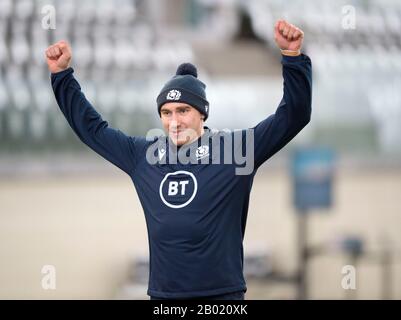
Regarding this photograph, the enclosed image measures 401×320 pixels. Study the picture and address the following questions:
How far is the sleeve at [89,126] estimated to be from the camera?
3.67m

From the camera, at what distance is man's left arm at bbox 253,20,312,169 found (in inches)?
130

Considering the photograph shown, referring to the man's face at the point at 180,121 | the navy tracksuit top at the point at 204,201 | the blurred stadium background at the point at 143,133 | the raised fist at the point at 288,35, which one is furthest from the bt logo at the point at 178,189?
the blurred stadium background at the point at 143,133

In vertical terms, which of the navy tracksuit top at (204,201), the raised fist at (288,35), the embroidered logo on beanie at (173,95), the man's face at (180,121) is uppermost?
the raised fist at (288,35)

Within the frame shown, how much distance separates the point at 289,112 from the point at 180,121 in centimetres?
43

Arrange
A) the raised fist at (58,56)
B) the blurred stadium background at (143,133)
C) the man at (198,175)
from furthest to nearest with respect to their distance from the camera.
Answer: the blurred stadium background at (143,133)
the raised fist at (58,56)
the man at (198,175)

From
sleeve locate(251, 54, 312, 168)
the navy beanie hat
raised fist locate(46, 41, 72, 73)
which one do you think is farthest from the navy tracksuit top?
raised fist locate(46, 41, 72, 73)

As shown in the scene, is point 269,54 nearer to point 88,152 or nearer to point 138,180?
point 88,152

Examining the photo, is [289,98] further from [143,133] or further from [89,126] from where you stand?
[143,133]

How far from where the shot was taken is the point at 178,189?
3.48 meters

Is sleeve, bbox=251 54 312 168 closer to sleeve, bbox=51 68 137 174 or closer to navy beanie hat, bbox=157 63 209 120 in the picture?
navy beanie hat, bbox=157 63 209 120

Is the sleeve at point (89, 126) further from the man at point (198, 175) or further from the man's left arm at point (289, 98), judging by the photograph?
the man's left arm at point (289, 98)

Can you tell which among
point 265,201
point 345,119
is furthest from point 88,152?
point 345,119

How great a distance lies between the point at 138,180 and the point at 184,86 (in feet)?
1.33

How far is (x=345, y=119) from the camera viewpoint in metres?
11.9
